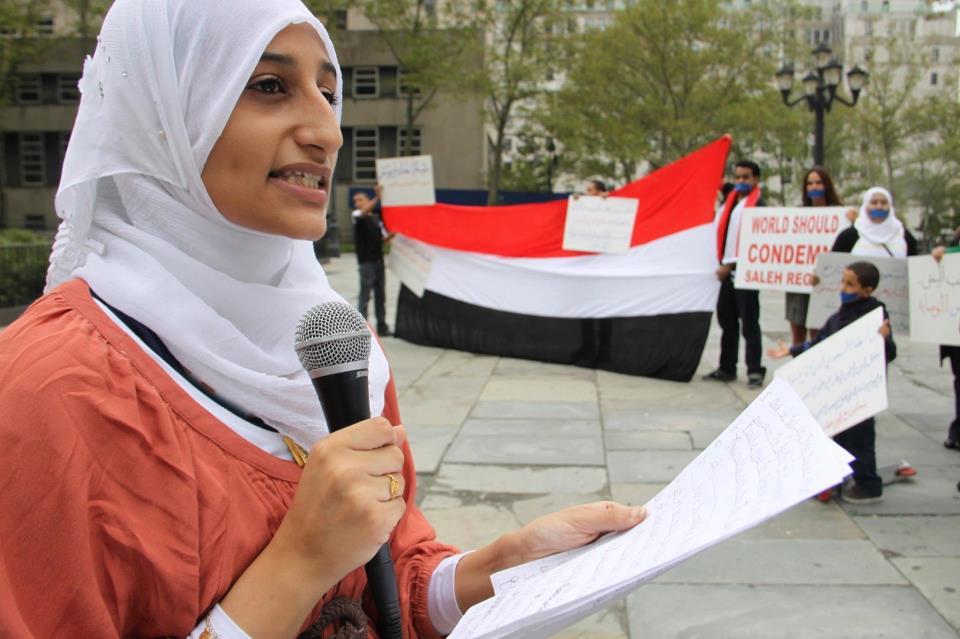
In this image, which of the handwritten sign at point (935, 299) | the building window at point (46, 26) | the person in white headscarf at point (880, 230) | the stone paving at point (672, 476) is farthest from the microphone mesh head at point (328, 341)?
the building window at point (46, 26)

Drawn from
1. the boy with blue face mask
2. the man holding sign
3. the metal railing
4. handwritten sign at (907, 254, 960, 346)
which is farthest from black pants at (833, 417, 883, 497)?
the metal railing

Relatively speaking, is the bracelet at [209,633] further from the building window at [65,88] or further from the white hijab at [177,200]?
the building window at [65,88]

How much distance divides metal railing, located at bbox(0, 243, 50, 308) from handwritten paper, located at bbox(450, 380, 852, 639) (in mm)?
11921

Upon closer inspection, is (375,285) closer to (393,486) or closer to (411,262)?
(411,262)

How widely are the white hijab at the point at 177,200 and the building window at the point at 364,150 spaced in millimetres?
37448

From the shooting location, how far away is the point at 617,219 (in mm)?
8391

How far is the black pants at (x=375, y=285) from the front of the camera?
35.1 feet

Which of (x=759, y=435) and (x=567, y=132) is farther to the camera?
(x=567, y=132)

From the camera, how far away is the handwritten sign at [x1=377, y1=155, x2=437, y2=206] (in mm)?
9898

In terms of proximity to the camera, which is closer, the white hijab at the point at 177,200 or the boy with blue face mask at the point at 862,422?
the white hijab at the point at 177,200

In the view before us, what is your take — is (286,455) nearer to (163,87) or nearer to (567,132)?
(163,87)

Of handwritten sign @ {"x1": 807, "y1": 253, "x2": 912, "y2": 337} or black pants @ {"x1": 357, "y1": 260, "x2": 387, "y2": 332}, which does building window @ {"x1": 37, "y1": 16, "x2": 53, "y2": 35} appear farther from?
handwritten sign @ {"x1": 807, "y1": 253, "x2": 912, "y2": 337}

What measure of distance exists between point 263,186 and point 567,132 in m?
31.2

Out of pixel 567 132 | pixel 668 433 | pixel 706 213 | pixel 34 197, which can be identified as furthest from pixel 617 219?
pixel 34 197
